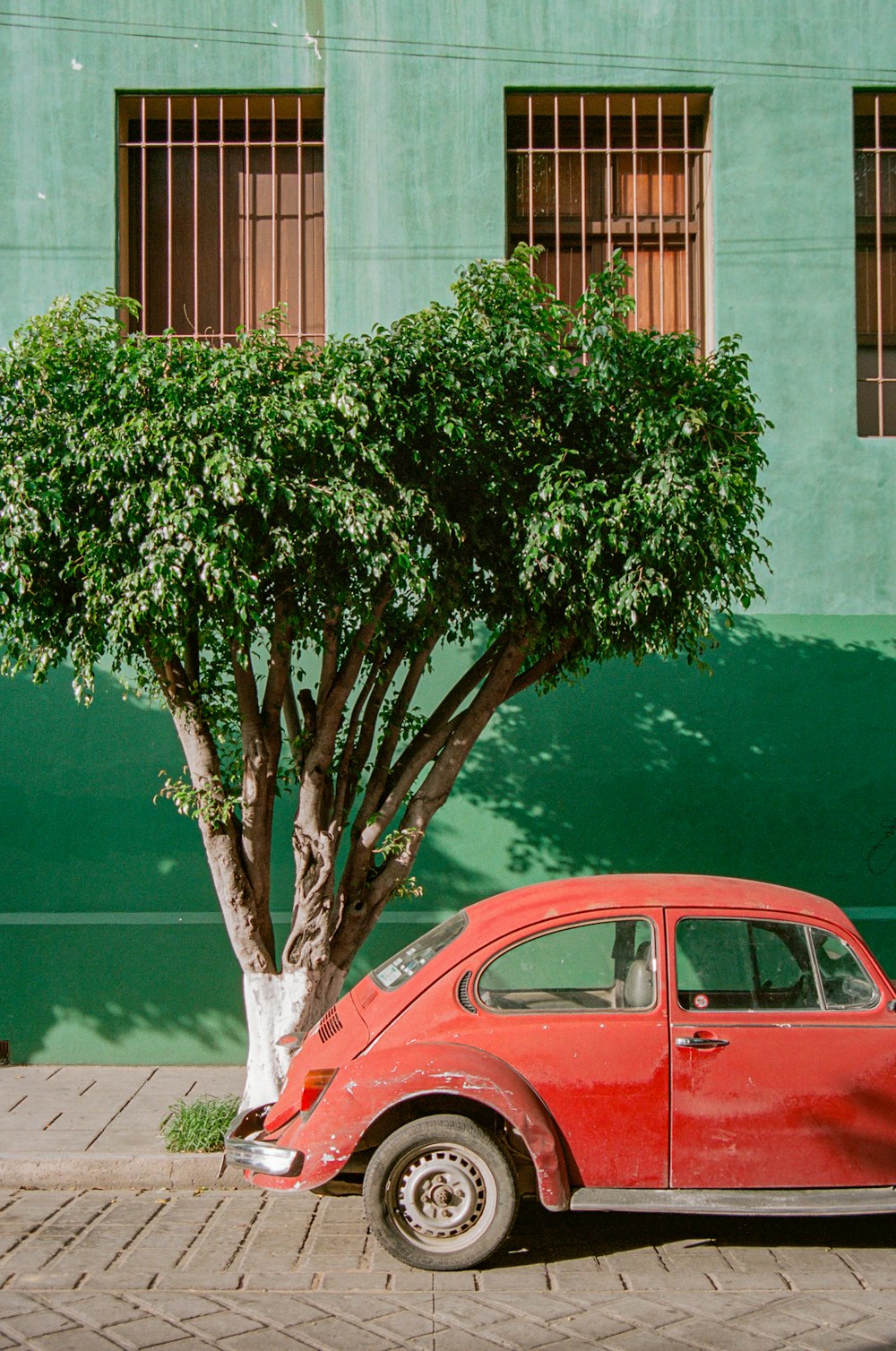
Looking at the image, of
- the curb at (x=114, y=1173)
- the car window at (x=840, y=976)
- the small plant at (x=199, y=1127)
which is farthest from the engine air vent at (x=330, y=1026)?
the car window at (x=840, y=976)

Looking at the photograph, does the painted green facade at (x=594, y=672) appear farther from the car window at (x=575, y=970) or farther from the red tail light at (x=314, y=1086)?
the red tail light at (x=314, y=1086)

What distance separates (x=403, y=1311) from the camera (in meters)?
4.71

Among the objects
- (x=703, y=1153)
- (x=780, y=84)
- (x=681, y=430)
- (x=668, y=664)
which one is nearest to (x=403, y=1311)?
(x=703, y=1153)

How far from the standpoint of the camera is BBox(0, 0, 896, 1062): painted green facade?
8734mm

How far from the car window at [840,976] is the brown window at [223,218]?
242 inches

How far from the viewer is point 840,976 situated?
17.6 ft

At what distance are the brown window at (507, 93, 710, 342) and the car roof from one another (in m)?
5.34

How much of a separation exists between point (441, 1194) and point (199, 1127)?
2.04 metres

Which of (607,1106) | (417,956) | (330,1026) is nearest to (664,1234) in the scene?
(607,1106)

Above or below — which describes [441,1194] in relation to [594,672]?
below

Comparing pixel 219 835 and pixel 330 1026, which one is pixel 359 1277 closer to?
pixel 330 1026

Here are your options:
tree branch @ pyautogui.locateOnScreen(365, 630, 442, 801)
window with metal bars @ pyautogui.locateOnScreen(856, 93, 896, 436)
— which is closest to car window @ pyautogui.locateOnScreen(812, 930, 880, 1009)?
tree branch @ pyautogui.locateOnScreen(365, 630, 442, 801)

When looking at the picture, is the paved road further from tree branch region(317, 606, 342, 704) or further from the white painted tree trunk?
tree branch region(317, 606, 342, 704)

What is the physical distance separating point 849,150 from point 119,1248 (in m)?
8.74
